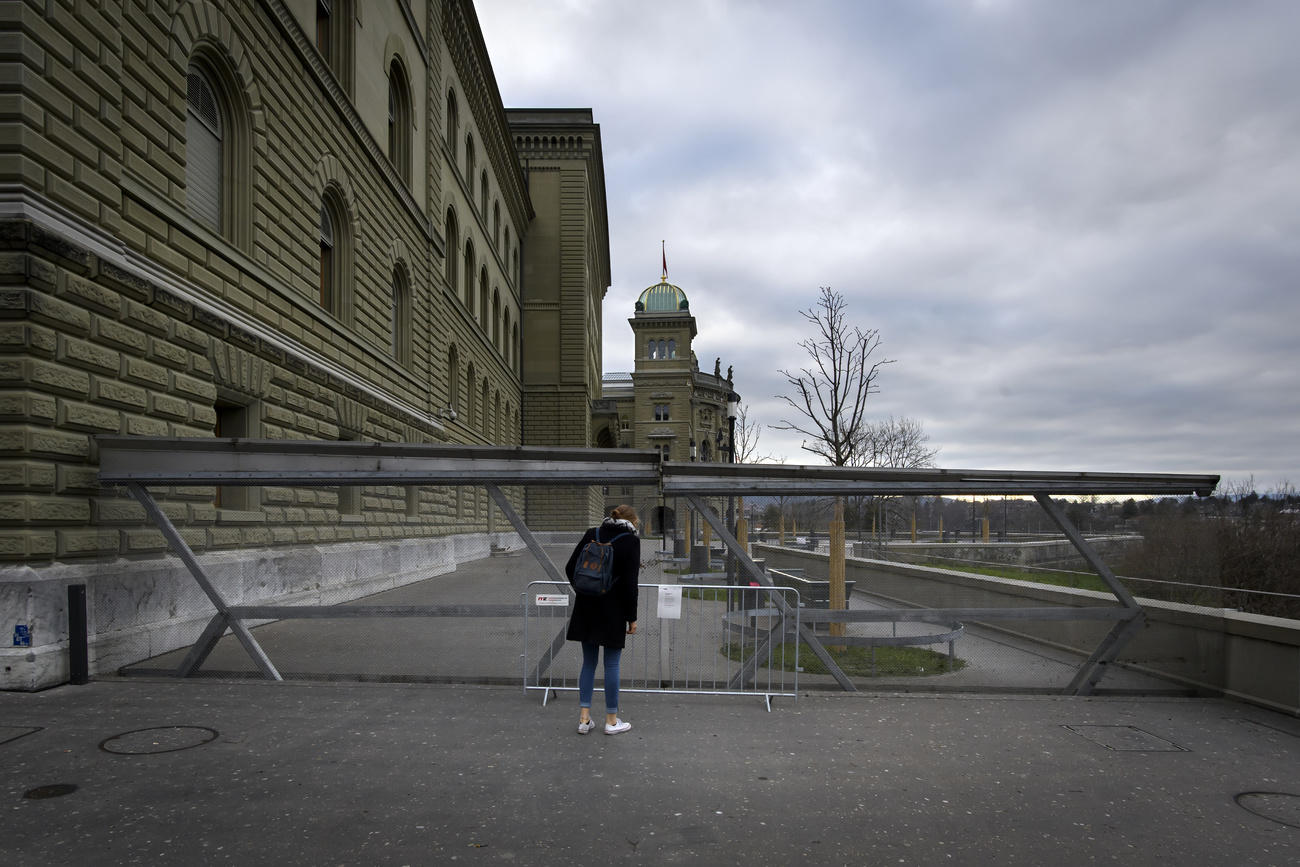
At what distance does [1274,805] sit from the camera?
5395 millimetres

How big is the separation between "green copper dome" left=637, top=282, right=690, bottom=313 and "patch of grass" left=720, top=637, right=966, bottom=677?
80111 mm

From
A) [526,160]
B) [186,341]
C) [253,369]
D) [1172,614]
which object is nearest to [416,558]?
[253,369]

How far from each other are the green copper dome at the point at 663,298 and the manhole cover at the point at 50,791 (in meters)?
86.1

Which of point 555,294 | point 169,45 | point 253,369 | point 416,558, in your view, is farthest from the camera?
point 555,294

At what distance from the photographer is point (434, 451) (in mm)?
8359

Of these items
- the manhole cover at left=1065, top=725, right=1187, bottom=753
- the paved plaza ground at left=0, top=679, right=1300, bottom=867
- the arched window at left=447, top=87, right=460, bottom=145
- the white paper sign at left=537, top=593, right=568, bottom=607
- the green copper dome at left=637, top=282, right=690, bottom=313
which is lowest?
the manhole cover at left=1065, top=725, right=1187, bottom=753

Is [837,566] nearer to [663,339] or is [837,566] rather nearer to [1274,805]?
[1274,805]

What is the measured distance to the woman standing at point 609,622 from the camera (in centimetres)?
680

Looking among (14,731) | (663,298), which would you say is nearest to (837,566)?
(14,731)

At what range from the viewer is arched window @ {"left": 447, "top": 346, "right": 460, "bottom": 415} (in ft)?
95.7

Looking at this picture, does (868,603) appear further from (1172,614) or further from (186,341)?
(186,341)

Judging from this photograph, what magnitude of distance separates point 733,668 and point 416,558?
38.1 feet

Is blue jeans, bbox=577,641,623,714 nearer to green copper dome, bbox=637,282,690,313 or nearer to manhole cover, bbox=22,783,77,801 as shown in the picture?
manhole cover, bbox=22,783,77,801

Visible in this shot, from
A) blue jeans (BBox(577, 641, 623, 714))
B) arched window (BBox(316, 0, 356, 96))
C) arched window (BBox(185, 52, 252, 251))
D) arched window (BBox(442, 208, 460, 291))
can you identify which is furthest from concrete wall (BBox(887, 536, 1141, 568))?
arched window (BBox(442, 208, 460, 291))
